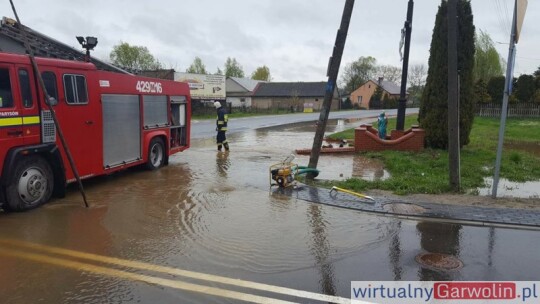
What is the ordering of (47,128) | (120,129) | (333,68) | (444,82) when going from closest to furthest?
(47,128) → (120,129) → (333,68) → (444,82)

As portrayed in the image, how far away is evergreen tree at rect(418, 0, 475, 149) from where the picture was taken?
1407cm

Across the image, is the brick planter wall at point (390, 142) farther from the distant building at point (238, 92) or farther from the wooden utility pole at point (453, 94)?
the distant building at point (238, 92)

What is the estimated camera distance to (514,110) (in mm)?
37188

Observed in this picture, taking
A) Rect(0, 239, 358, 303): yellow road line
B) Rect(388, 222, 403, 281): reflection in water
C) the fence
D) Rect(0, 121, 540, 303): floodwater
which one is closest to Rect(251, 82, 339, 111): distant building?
the fence

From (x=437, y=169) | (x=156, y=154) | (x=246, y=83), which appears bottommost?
(x=437, y=169)

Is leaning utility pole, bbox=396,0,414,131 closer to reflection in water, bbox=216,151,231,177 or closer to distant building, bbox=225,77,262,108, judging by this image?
reflection in water, bbox=216,151,231,177

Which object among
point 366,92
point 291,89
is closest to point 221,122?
point 291,89

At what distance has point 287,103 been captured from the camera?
8419 cm

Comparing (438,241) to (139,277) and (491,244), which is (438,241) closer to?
(491,244)

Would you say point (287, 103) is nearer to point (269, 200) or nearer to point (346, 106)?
point (346, 106)

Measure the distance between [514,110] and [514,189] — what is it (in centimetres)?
3207

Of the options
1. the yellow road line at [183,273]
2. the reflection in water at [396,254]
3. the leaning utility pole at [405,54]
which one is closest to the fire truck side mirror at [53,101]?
the yellow road line at [183,273]

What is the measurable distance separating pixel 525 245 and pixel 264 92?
8338cm

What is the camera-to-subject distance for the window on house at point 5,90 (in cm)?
693
